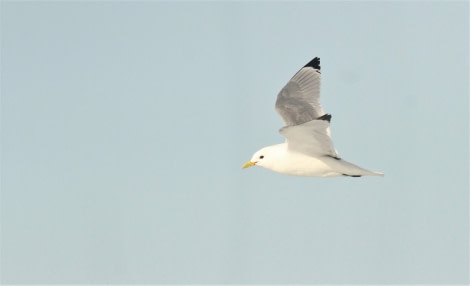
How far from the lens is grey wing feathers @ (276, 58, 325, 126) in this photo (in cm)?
1386

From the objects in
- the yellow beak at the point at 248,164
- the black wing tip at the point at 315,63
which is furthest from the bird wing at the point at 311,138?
the black wing tip at the point at 315,63

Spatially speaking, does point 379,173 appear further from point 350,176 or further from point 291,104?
point 291,104

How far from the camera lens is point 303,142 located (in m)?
13.2

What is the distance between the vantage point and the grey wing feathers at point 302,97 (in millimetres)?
13859

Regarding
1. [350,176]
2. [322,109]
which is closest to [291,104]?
[322,109]

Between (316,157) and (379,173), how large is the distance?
1.14 metres

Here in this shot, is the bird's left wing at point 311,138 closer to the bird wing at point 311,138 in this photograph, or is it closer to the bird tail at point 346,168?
the bird wing at point 311,138

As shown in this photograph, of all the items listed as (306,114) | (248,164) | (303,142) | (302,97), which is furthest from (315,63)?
(248,164)

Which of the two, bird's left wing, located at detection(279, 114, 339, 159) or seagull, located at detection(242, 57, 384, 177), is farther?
seagull, located at detection(242, 57, 384, 177)

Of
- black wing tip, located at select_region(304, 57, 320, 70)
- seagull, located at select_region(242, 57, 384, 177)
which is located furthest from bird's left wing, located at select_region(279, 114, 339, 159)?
black wing tip, located at select_region(304, 57, 320, 70)

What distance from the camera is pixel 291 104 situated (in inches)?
551

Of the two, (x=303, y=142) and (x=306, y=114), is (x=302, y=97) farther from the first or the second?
(x=303, y=142)

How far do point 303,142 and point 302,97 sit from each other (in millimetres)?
1333

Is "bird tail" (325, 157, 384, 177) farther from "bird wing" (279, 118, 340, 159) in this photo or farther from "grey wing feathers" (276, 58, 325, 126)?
"grey wing feathers" (276, 58, 325, 126)
